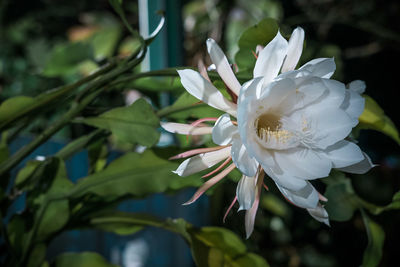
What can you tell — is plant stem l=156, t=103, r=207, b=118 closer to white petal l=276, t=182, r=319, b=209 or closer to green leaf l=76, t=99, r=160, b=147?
green leaf l=76, t=99, r=160, b=147

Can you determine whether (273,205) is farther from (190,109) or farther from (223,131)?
(223,131)

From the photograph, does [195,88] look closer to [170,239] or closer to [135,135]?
[135,135]

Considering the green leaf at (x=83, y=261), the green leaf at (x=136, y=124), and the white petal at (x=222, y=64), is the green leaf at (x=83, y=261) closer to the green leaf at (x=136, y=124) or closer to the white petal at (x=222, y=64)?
the green leaf at (x=136, y=124)

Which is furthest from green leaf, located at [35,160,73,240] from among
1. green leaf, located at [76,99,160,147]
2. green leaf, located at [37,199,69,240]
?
green leaf, located at [76,99,160,147]

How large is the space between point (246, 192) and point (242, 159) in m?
0.03

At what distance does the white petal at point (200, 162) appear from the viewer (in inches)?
12.3

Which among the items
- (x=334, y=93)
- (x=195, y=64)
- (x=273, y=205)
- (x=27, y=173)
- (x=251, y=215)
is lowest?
(x=273, y=205)

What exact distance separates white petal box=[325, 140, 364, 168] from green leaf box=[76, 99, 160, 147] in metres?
0.19

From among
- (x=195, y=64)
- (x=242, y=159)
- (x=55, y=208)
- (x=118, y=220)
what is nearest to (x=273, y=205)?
(x=195, y=64)

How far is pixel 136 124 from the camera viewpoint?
426 mm

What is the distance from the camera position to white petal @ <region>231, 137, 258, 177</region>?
287 millimetres

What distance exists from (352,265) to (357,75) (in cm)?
89

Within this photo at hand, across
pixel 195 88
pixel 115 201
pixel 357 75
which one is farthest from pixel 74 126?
pixel 357 75

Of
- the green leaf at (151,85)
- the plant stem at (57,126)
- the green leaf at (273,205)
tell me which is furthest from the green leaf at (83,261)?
the green leaf at (273,205)
